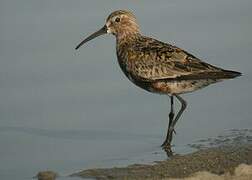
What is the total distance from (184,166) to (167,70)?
7.85 feet

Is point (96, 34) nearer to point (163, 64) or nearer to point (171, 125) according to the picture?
point (163, 64)

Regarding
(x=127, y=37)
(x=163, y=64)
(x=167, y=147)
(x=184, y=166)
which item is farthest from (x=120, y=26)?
(x=184, y=166)

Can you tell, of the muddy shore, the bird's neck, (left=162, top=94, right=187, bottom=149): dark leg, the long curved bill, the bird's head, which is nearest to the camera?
the muddy shore

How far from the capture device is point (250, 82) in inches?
497

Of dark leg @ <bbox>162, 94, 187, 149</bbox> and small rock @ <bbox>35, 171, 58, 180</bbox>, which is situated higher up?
dark leg @ <bbox>162, 94, 187, 149</bbox>

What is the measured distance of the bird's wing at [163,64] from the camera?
36.7ft

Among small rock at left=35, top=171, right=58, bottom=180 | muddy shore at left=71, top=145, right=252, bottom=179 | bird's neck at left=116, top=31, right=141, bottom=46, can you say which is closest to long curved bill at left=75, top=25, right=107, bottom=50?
bird's neck at left=116, top=31, right=141, bottom=46

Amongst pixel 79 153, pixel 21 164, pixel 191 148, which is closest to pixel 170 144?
pixel 191 148

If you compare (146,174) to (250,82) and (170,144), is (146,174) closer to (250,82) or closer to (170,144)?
(170,144)

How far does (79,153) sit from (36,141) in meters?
0.78

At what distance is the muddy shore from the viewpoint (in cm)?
897

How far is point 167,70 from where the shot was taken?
11.4 m

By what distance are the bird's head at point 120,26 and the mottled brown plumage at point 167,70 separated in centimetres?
59

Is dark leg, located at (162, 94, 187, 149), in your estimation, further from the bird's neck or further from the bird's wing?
the bird's neck
